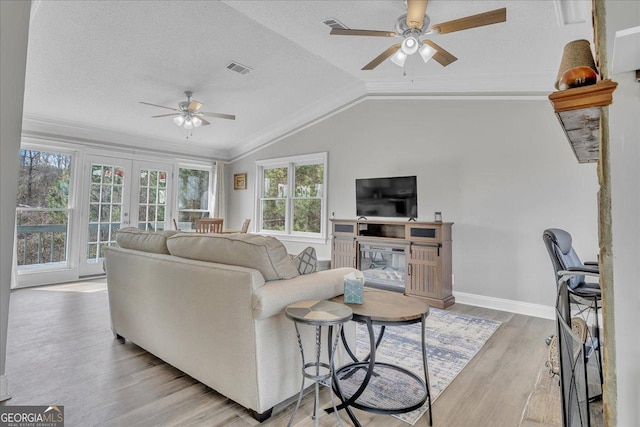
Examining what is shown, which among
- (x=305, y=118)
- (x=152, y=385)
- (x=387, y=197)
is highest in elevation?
(x=305, y=118)

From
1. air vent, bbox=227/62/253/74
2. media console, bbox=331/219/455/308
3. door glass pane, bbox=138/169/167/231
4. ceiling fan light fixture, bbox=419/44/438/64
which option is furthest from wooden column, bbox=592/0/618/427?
door glass pane, bbox=138/169/167/231

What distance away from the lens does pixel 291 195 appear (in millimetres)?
6426

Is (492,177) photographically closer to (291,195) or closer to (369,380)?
(369,380)

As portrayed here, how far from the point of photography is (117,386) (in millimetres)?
2143

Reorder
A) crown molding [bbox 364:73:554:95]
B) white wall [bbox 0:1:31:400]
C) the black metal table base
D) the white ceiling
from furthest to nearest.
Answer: crown molding [bbox 364:73:554:95] → the white ceiling → white wall [bbox 0:1:31:400] → the black metal table base

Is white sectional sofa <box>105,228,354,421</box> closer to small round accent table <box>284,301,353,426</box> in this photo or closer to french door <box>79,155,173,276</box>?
small round accent table <box>284,301,353,426</box>

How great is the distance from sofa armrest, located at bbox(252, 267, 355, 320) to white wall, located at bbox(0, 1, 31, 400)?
1.62 meters

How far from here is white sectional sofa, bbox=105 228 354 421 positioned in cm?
177

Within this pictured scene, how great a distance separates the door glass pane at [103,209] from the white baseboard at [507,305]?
19.0 feet

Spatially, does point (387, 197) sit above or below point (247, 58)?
below

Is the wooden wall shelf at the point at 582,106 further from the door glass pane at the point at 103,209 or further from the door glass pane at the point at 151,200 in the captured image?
the door glass pane at the point at 151,200

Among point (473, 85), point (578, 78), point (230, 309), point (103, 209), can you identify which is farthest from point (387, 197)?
point (103, 209)

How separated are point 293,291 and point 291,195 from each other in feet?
15.3

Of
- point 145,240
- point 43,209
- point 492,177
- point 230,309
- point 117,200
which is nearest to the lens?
point 230,309
